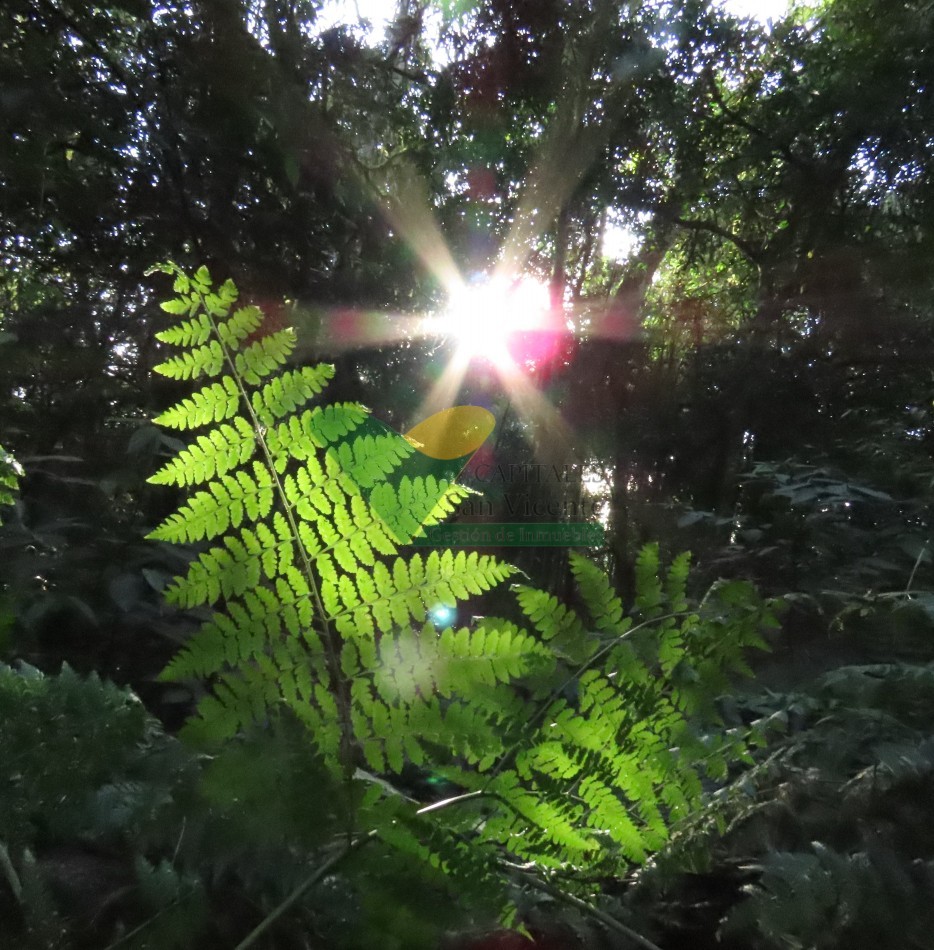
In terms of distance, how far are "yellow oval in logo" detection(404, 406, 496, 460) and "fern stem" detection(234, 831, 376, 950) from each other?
81 centimetres

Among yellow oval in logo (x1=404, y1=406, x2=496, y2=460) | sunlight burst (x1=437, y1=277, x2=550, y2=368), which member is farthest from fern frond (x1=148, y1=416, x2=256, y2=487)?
sunlight burst (x1=437, y1=277, x2=550, y2=368)

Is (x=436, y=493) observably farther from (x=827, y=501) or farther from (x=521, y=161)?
(x=521, y=161)

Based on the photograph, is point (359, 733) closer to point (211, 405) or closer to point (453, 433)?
point (211, 405)

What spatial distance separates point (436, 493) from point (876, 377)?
3253 mm

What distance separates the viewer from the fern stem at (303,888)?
0.43 meters

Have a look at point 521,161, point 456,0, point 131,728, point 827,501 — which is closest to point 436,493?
point 131,728

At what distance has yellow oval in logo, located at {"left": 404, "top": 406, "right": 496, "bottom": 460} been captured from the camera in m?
1.55

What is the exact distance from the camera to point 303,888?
44 cm

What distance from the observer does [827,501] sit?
206cm

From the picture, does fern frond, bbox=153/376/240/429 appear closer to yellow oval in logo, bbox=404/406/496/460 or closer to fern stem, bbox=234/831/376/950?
fern stem, bbox=234/831/376/950

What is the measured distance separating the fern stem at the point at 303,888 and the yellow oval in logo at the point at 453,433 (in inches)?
31.9

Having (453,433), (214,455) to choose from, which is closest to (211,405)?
(214,455)

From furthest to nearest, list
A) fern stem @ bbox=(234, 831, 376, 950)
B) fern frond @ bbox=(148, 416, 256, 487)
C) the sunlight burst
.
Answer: the sunlight burst < fern frond @ bbox=(148, 416, 256, 487) < fern stem @ bbox=(234, 831, 376, 950)

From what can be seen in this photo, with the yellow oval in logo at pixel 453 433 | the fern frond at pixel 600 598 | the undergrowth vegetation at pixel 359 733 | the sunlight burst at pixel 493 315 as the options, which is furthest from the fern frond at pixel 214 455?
the sunlight burst at pixel 493 315
